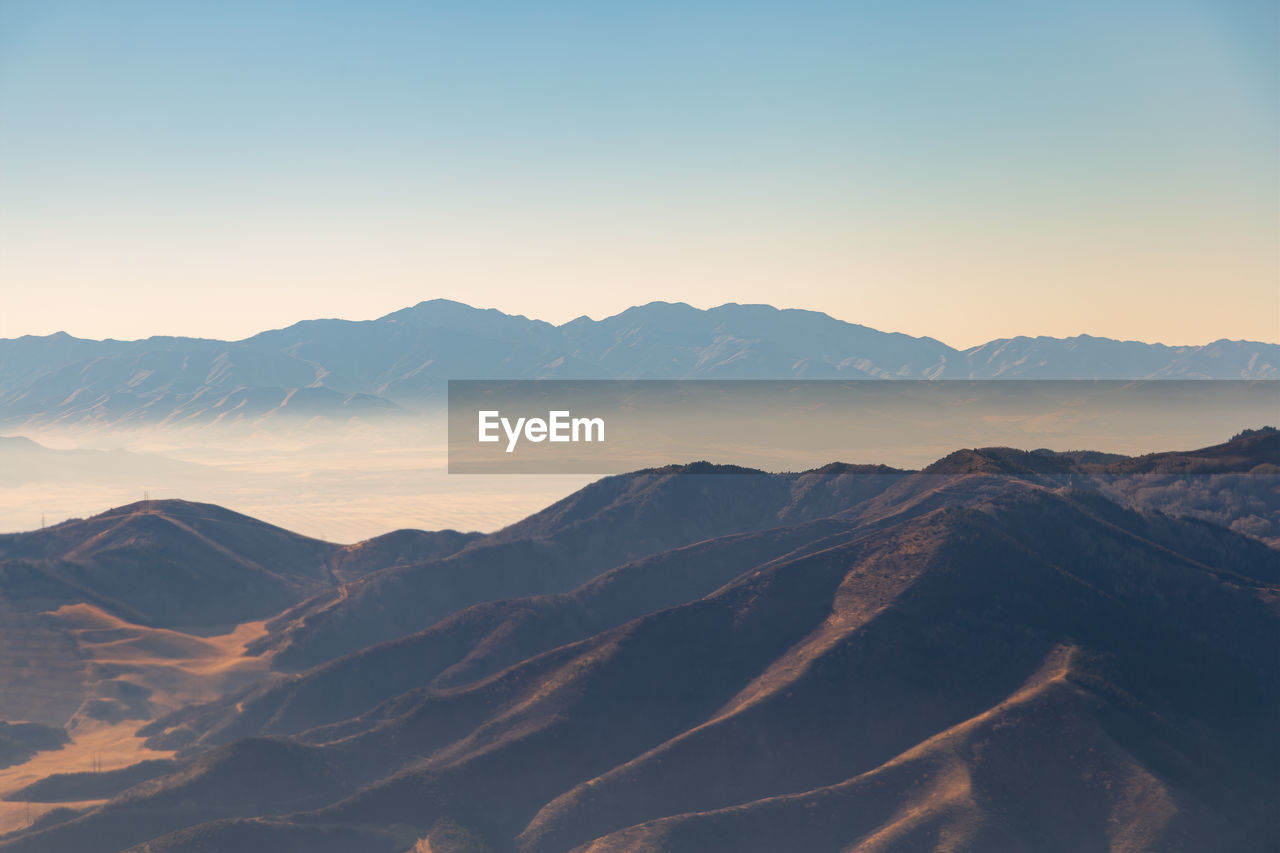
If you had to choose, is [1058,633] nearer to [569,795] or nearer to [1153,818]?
[1153,818]

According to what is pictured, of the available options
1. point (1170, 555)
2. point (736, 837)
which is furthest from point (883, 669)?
point (1170, 555)

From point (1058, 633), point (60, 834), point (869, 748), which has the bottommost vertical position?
point (60, 834)

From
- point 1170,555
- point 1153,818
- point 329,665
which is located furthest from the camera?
point 329,665

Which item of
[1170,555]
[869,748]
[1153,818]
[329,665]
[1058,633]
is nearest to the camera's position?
[1153,818]

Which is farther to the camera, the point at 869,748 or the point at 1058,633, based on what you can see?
the point at 1058,633

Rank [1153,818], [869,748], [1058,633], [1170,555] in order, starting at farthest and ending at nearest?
[1170,555], [1058,633], [869,748], [1153,818]

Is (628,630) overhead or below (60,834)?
overhead

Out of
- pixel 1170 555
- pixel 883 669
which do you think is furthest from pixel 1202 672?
pixel 883 669

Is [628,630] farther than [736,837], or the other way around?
[628,630]

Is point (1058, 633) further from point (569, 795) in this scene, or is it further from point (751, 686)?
point (569, 795)
